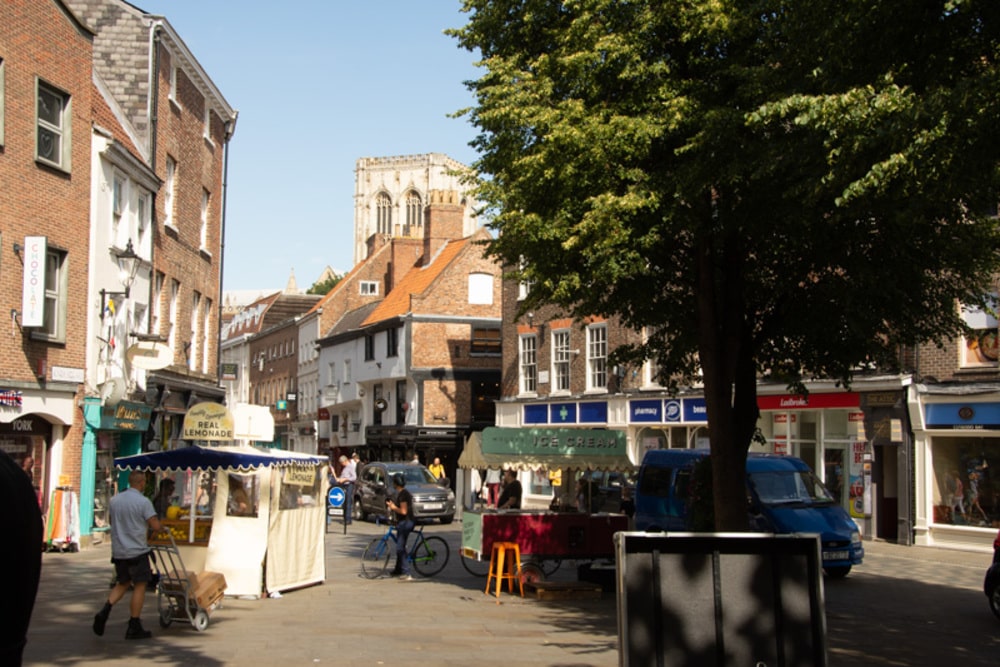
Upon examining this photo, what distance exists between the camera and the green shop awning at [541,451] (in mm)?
20250

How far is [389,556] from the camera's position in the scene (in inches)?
784

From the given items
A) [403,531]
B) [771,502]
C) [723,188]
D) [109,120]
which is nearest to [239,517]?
[403,531]

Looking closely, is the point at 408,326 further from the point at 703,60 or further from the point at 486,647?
the point at 486,647

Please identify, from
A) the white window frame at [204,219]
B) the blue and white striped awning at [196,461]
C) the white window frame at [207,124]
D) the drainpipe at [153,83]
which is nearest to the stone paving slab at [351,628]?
the blue and white striped awning at [196,461]

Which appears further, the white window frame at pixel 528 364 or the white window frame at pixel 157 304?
the white window frame at pixel 528 364

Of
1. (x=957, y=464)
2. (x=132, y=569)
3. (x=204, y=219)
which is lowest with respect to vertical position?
(x=132, y=569)

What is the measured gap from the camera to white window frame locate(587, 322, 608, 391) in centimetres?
3866

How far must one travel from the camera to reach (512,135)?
16.6 metres

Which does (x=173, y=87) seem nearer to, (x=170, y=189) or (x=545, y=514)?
(x=170, y=189)

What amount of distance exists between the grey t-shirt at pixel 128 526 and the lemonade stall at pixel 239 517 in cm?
304

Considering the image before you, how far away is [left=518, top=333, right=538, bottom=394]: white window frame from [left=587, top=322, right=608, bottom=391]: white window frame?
11.5 ft

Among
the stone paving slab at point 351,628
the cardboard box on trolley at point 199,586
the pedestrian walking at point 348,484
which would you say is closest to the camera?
the stone paving slab at point 351,628

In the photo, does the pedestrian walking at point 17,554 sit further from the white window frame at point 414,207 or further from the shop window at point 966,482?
the white window frame at point 414,207

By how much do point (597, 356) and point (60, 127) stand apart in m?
21.1
